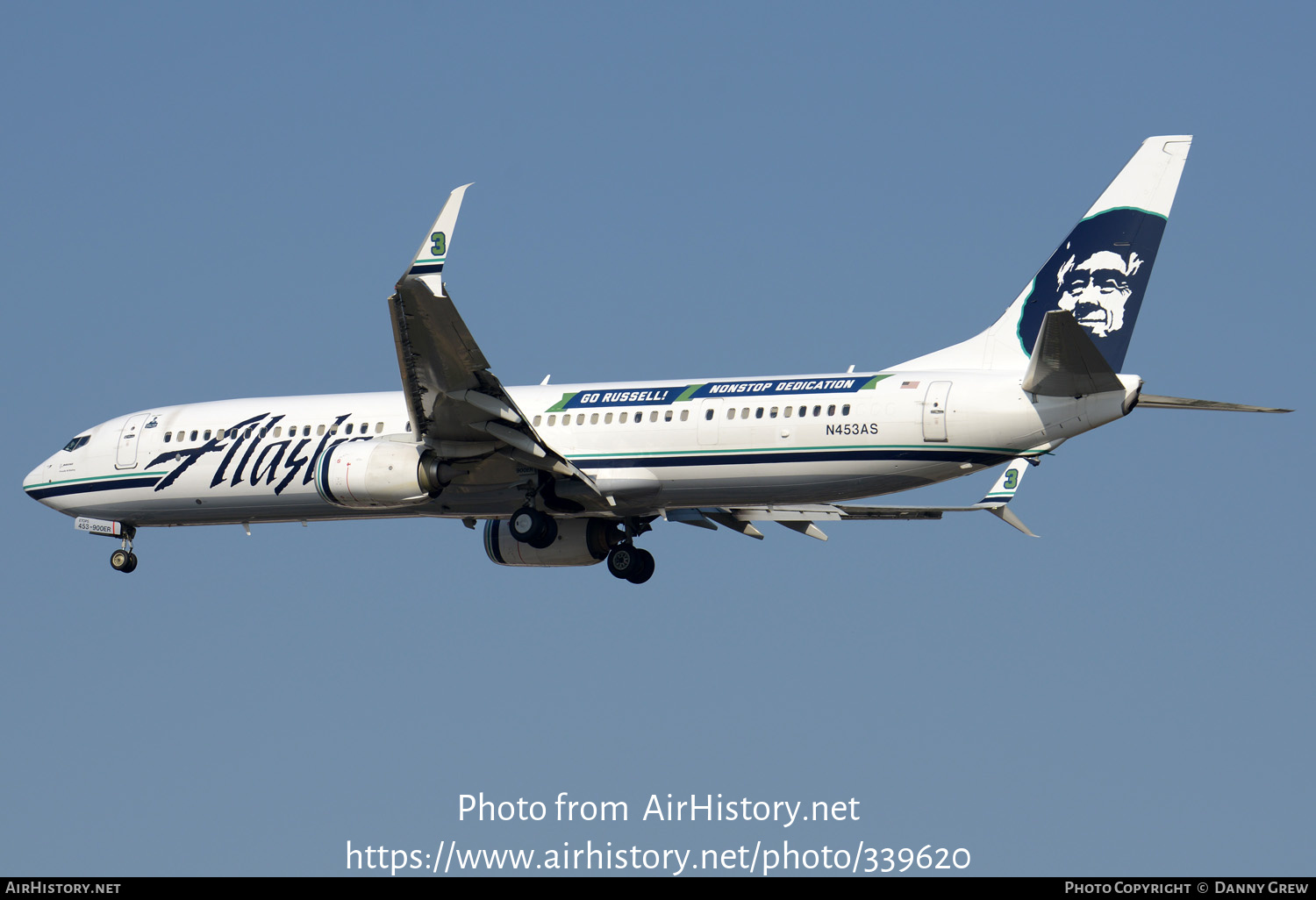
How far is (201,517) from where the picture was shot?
118 ft

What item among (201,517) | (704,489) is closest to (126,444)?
(201,517)

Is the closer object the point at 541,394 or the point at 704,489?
the point at 704,489

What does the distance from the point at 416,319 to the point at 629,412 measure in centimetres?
552

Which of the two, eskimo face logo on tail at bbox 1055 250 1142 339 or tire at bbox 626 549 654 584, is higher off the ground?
eskimo face logo on tail at bbox 1055 250 1142 339

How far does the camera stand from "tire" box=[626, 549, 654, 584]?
35.8m

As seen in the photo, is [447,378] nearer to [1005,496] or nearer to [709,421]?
[709,421]

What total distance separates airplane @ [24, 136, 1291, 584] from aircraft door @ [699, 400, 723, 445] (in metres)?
0.03

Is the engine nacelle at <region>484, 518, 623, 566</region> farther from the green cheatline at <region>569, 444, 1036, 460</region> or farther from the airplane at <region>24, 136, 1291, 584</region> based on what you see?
the green cheatline at <region>569, 444, 1036, 460</region>

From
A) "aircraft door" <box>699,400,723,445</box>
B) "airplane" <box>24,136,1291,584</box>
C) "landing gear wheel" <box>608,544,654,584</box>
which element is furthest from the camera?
"landing gear wheel" <box>608,544,654,584</box>

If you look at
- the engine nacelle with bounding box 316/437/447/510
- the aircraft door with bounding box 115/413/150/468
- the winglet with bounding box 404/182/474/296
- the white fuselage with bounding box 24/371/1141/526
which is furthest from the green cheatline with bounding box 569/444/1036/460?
the aircraft door with bounding box 115/413/150/468

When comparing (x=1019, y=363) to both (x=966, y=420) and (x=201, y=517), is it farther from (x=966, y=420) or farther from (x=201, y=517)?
(x=201, y=517)

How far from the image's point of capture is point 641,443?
3212 cm

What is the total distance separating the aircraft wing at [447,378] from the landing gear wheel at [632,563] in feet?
12.9
